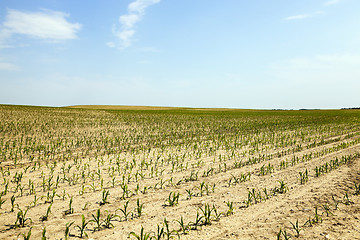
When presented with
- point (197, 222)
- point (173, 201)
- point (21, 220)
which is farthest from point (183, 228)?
point (21, 220)

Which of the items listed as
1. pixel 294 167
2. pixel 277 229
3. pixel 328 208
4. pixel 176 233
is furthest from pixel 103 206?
pixel 294 167

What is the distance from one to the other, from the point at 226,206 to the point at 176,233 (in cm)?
179

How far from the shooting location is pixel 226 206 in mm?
A: 5672

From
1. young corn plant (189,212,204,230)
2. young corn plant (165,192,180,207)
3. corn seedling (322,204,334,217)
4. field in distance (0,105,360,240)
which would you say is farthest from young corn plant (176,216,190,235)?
corn seedling (322,204,334,217)

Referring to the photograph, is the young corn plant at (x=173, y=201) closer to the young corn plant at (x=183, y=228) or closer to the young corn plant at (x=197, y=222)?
the young corn plant at (x=197, y=222)

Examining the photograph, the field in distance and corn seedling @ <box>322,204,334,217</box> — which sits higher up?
corn seedling @ <box>322,204,334,217</box>

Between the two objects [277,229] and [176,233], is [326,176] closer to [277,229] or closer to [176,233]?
[277,229]

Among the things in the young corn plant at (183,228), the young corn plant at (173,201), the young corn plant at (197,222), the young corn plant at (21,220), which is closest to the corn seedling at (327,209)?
the young corn plant at (197,222)

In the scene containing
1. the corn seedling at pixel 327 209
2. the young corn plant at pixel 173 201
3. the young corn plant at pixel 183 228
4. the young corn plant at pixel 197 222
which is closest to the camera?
the young corn plant at pixel 183 228

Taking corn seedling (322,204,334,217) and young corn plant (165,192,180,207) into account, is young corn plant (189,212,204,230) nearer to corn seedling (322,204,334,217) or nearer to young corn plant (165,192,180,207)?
young corn plant (165,192,180,207)

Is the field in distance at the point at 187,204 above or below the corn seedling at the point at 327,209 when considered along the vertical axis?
below

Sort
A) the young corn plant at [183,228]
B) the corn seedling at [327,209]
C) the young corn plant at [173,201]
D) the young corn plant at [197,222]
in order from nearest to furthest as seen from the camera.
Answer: the young corn plant at [183,228], the young corn plant at [197,222], the corn seedling at [327,209], the young corn plant at [173,201]

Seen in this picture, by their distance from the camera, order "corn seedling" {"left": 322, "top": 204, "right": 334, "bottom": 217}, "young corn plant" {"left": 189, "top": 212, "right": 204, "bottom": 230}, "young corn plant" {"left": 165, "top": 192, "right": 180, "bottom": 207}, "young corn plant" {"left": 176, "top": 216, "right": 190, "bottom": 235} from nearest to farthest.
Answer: "young corn plant" {"left": 176, "top": 216, "right": 190, "bottom": 235}, "young corn plant" {"left": 189, "top": 212, "right": 204, "bottom": 230}, "corn seedling" {"left": 322, "top": 204, "right": 334, "bottom": 217}, "young corn plant" {"left": 165, "top": 192, "right": 180, "bottom": 207}

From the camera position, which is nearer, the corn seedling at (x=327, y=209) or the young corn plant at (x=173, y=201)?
the corn seedling at (x=327, y=209)
